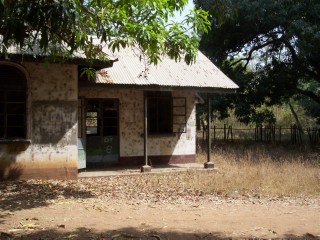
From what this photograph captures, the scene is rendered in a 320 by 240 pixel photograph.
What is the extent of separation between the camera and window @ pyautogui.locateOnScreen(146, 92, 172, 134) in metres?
14.9

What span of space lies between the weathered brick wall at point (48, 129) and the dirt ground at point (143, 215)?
2.37 ft

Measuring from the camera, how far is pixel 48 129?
36.4 ft

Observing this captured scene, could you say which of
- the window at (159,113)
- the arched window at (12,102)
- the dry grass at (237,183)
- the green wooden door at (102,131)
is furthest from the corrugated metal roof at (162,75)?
the dry grass at (237,183)

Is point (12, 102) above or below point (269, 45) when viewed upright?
below

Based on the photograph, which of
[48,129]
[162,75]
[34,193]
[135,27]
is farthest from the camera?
[162,75]

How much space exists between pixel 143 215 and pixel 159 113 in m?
7.69

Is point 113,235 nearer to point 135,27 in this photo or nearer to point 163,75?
point 135,27

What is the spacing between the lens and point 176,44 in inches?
313

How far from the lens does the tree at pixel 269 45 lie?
17.2 m

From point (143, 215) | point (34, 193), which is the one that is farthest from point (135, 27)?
point (34, 193)

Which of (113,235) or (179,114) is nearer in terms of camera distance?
(113,235)

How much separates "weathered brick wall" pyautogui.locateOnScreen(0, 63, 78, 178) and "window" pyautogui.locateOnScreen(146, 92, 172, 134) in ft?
13.2

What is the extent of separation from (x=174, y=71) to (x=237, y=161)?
386cm

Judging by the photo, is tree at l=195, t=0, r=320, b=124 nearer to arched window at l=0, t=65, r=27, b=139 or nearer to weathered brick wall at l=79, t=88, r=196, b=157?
weathered brick wall at l=79, t=88, r=196, b=157
